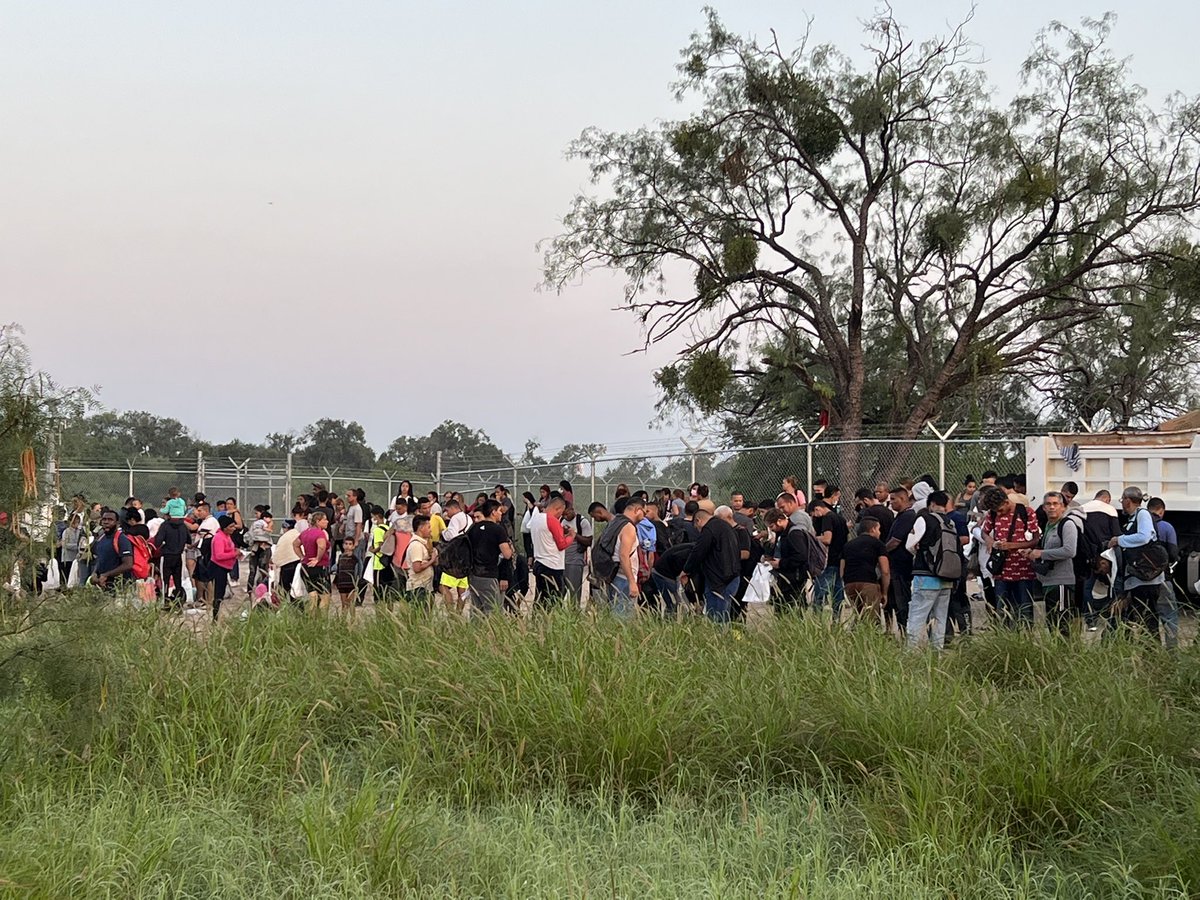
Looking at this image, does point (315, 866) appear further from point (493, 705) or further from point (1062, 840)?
point (1062, 840)

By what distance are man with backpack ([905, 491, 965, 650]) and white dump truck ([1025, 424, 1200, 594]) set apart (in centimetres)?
480

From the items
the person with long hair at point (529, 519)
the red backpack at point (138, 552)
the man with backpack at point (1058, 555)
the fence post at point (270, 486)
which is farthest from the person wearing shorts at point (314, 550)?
the fence post at point (270, 486)

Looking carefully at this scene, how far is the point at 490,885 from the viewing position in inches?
204

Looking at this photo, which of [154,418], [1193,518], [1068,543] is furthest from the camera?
[154,418]

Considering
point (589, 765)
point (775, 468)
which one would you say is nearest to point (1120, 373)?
point (775, 468)

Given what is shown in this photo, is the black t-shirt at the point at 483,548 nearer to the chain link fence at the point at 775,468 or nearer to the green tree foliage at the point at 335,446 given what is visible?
the chain link fence at the point at 775,468

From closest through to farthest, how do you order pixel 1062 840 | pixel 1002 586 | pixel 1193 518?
pixel 1062 840, pixel 1002 586, pixel 1193 518

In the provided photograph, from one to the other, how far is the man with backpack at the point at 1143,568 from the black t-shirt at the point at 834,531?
2983 mm

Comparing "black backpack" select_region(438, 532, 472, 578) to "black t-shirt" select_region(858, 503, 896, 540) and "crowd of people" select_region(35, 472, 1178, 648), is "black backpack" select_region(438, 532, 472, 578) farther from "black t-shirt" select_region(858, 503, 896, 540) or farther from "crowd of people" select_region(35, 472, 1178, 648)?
"black t-shirt" select_region(858, 503, 896, 540)

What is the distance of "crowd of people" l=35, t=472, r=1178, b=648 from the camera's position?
37.0 ft

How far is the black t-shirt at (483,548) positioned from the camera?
42.9 ft


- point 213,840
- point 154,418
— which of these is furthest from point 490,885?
point 154,418

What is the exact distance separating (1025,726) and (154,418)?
225 feet

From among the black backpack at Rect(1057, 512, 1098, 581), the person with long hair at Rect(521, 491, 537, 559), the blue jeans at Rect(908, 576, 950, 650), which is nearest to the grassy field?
the blue jeans at Rect(908, 576, 950, 650)
